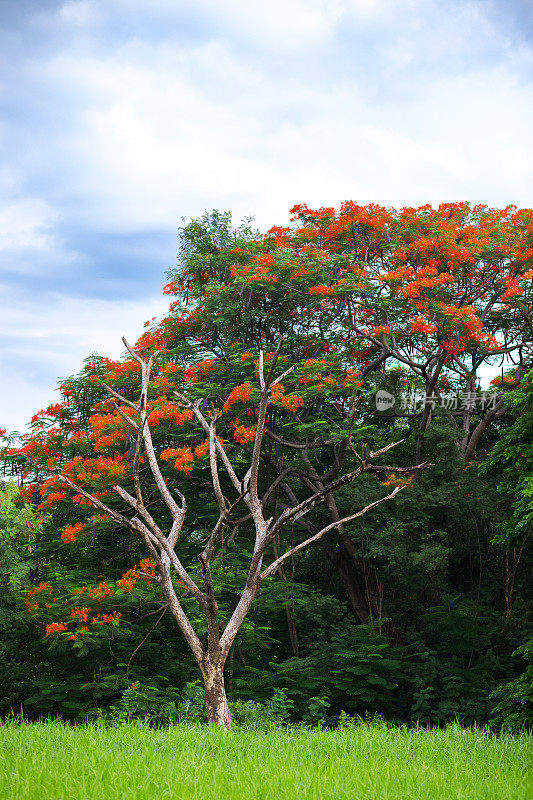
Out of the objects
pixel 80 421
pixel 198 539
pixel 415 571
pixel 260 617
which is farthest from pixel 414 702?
pixel 80 421

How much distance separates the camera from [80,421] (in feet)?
44.4

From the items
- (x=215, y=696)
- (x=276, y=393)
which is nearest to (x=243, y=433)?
(x=276, y=393)

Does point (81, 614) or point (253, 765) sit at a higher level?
point (81, 614)

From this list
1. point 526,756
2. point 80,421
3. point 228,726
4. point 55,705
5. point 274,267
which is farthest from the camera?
point 80,421

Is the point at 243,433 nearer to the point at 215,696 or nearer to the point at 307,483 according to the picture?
the point at 307,483

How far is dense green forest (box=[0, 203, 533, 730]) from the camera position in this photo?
11258 mm

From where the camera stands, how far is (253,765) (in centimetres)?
455

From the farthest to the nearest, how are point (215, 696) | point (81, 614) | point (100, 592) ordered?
point (100, 592)
point (81, 614)
point (215, 696)

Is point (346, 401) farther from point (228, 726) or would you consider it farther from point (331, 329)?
point (228, 726)

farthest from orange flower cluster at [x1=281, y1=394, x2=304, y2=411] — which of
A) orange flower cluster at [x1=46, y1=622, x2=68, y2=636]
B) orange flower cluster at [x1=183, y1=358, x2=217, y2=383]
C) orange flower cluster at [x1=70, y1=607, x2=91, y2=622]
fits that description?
orange flower cluster at [x1=46, y1=622, x2=68, y2=636]

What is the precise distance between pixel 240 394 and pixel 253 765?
23.5 feet

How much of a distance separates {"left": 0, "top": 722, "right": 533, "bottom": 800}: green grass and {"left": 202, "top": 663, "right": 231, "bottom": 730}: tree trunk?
1.34m

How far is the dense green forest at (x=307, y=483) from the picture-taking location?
443 inches

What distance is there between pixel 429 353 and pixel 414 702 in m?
6.87
